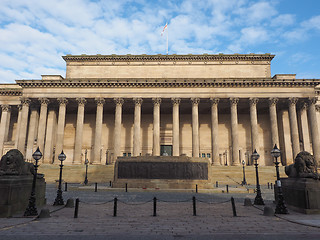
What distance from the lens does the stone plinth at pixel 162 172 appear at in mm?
22453

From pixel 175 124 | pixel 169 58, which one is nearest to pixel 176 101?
pixel 175 124

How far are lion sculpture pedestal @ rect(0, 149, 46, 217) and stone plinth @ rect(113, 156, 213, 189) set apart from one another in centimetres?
1075

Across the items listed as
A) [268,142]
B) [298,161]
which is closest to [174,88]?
[268,142]

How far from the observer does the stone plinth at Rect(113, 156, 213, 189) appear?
22.5m

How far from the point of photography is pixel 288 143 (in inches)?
1654

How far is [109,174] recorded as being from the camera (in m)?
32.5

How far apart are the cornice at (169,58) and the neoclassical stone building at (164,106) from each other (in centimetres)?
19

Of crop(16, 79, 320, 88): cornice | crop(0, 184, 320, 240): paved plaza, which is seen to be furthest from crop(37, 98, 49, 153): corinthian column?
crop(0, 184, 320, 240): paved plaza

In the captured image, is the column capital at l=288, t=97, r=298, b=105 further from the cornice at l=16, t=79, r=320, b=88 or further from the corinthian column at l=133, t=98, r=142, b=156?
the corinthian column at l=133, t=98, r=142, b=156

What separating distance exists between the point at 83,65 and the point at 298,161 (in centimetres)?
4481

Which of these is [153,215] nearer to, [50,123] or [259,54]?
[50,123]

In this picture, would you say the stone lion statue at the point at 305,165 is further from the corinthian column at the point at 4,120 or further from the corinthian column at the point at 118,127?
the corinthian column at the point at 4,120

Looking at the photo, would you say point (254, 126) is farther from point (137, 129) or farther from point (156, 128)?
point (137, 129)

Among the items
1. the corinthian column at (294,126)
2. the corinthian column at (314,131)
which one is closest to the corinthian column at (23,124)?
the corinthian column at (294,126)
